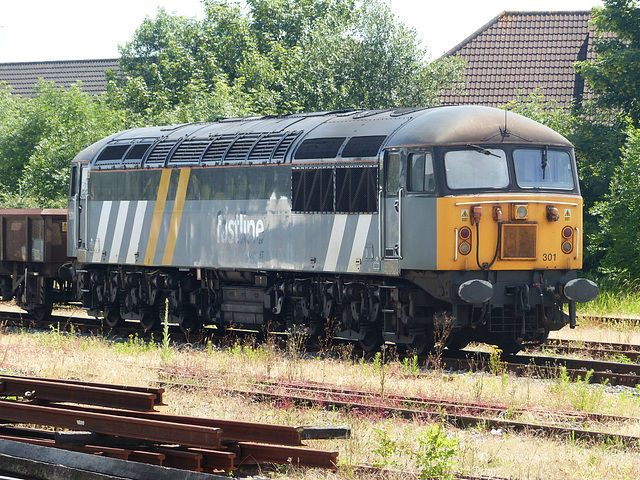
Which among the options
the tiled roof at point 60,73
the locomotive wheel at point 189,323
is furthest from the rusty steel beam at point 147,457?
the tiled roof at point 60,73

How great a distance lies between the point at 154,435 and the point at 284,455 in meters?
1.05

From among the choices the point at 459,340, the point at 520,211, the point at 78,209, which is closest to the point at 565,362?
the point at 459,340

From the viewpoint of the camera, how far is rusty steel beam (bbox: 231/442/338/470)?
7617mm

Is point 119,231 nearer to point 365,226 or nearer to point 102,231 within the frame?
point 102,231

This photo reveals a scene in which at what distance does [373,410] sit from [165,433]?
10.7 ft

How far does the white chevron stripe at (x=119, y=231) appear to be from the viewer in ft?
61.9

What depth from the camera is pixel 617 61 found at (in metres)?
23.0

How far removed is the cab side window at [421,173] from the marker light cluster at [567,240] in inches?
84.3

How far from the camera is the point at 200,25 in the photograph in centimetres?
4031

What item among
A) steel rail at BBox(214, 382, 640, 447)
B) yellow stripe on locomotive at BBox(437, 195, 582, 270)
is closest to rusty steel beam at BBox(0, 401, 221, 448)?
steel rail at BBox(214, 382, 640, 447)

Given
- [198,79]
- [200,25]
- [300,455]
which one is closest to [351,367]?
[300,455]

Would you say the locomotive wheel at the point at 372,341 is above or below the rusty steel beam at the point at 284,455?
above

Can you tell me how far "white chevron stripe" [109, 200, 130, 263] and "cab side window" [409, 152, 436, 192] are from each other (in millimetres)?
6793

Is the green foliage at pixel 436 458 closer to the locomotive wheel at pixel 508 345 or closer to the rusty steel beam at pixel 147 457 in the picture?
the rusty steel beam at pixel 147 457
